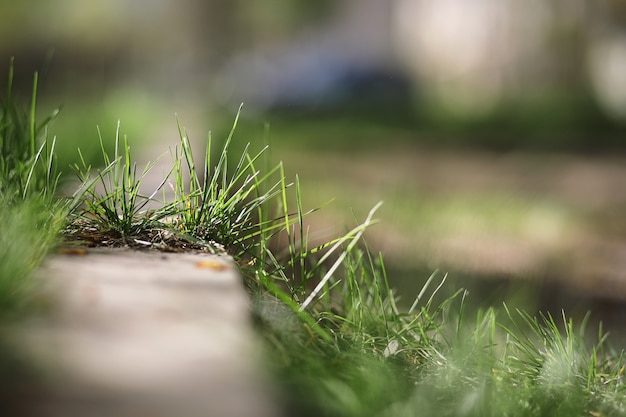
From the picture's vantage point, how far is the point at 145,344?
47.4 inches

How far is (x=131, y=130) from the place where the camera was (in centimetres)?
577

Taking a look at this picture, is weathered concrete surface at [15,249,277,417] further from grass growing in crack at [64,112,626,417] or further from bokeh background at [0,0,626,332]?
bokeh background at [0,0,626,332]

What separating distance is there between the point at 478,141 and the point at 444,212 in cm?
488

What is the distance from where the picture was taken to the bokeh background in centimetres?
421

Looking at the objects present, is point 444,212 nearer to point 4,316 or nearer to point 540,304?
point 540,304

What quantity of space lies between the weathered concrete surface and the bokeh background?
0.68 meters

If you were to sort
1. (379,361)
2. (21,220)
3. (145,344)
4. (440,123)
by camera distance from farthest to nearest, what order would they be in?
(440,123) < (379,361) < (21,220) < (145,344)

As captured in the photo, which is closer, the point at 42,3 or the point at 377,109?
the point at 377,109

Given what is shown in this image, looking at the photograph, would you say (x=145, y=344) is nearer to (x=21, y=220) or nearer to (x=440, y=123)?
(x=21, y=220)

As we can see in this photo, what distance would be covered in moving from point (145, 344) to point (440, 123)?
405 inches

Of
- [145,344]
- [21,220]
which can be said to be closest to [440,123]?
[21,220]

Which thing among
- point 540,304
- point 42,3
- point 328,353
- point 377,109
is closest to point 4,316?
point 328,353

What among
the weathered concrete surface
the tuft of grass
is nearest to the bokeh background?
the tuft of grass

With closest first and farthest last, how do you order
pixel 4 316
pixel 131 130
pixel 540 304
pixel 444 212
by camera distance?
1. pixel 4 316
2. pixel 540 304
3. pixel 444 212
4. pixel 131 130
